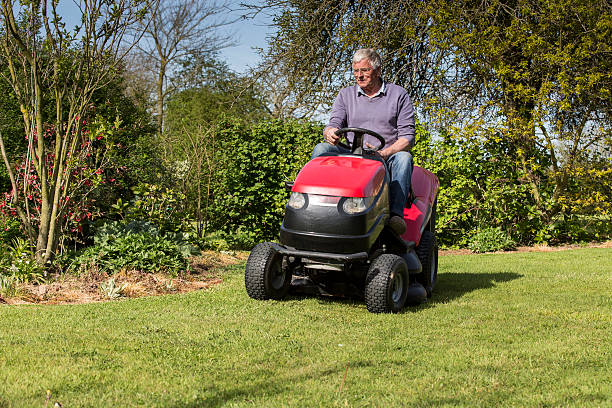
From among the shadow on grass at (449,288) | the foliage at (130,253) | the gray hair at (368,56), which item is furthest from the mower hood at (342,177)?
the foliage at (130,253)

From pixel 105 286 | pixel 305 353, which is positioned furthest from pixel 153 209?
pixel 305 353

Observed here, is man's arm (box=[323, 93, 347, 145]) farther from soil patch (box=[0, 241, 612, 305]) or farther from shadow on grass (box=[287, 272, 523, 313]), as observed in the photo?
soil patch (box=[0, 241, 612, 305])

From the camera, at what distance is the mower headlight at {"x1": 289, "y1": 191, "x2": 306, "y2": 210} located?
4410 millimetres

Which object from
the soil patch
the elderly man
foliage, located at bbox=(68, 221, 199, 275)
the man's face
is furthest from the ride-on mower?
foliage, located at bbox=(68, 221, 199, 275)

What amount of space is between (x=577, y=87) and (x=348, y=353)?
858 cm

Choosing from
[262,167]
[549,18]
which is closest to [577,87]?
[549,18]

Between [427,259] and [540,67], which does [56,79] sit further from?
[540,67]

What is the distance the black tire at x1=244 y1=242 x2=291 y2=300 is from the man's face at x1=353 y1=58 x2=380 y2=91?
4.95ft

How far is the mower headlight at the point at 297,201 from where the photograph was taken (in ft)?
14.5

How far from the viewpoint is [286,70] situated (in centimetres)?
1301

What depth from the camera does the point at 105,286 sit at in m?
5.27

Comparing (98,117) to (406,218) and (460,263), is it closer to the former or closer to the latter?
(406,218)

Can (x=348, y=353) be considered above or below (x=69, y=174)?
below

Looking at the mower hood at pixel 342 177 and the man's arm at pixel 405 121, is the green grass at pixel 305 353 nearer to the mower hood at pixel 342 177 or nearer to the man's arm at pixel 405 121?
the mower hood at pixel 342 177
